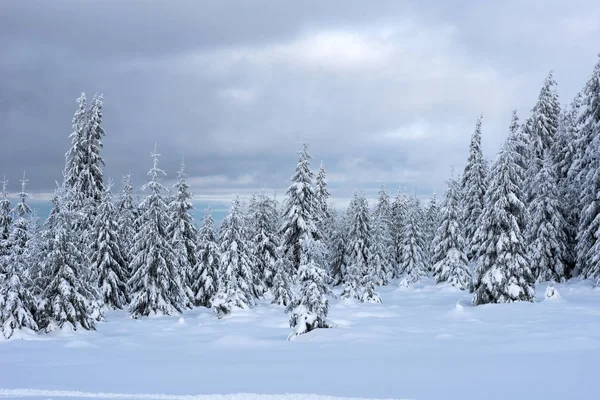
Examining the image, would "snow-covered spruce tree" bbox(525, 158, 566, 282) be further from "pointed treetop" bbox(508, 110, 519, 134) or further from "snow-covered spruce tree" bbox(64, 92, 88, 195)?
"snow-covered spruce tree" bbox(64, 92, 88, 195)

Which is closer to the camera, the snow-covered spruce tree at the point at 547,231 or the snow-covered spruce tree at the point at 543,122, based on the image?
the snow-covered spruce tree at the point at 547,231

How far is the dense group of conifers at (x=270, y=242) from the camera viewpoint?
2514 cm

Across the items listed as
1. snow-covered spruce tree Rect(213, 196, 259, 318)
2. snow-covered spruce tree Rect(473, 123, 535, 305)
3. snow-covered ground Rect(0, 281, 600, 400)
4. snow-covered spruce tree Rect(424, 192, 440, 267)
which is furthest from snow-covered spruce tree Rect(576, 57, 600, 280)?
snow-covered spruce tree Rect(424, 192, 440, 267)

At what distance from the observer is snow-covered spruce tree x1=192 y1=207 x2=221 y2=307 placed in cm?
3622

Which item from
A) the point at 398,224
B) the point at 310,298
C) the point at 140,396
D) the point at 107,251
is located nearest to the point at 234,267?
the point at 107,251

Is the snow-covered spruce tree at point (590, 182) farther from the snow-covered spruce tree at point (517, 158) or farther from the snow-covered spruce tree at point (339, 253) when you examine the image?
the snow-covered spruce tree at point (339, 253)

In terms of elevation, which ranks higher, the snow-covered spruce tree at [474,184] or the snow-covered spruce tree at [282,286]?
the snow-covered spruce tree at [474,184]

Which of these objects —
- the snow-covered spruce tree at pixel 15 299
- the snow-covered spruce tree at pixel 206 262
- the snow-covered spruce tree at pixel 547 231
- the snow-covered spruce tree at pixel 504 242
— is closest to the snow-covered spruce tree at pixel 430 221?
the snow-covered spruce tree at pixel 547 231

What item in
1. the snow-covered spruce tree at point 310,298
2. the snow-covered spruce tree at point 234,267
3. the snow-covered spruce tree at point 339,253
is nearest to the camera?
the snow-covered spruce tree at point 310,298

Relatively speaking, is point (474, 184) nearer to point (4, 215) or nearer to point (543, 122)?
point (543, 122)

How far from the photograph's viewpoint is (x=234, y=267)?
34.4m

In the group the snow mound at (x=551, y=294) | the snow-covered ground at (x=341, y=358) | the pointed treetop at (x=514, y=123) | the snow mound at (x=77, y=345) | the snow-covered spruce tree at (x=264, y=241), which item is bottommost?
the snow mound at (x=77, y=345)

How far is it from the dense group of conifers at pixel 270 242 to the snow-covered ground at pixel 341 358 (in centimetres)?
240

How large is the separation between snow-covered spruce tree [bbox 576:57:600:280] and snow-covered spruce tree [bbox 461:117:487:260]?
12.8 m
